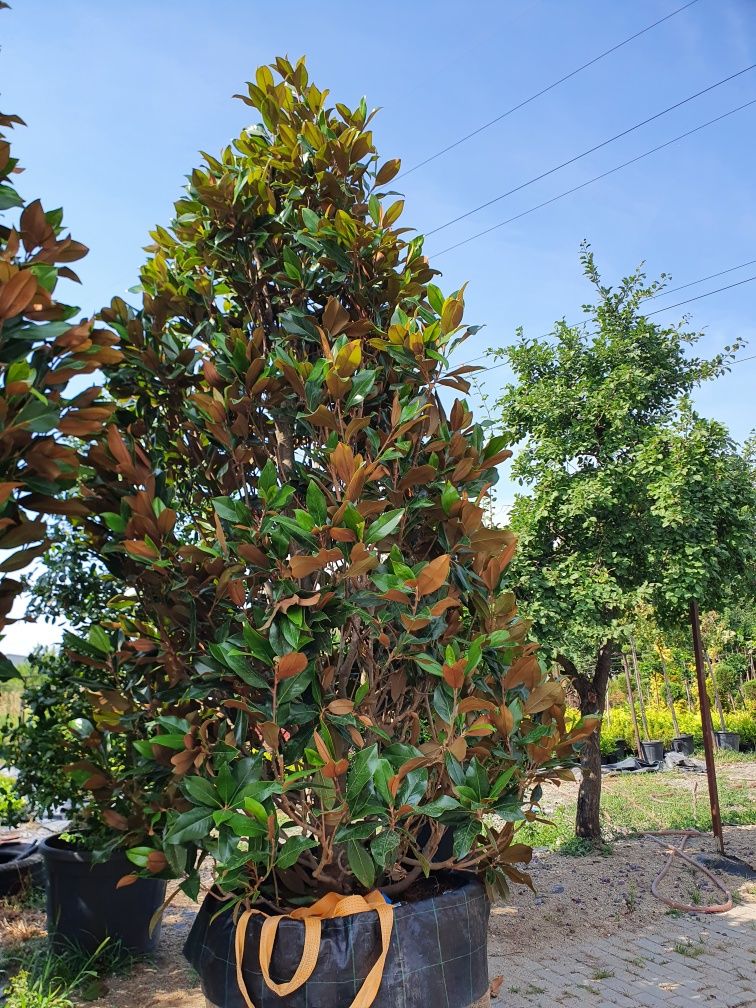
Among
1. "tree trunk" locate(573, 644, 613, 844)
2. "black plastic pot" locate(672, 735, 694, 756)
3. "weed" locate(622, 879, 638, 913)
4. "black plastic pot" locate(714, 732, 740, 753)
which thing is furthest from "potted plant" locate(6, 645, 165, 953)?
"black plastic pot" locate(714, 732, 740, 753)

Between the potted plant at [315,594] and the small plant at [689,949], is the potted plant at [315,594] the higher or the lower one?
the higher one

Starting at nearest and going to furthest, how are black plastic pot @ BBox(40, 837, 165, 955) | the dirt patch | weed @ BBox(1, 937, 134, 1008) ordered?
1. weed @ BBox(1, 937, 134, 1008)
2. black plastic pot @ BBox(40, 837, 165, 955)
3. the dirt patch

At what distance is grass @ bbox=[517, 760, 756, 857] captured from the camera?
21.7ft

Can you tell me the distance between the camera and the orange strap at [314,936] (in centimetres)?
173

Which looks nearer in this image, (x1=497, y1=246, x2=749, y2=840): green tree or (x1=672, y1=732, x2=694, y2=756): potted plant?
(x1=497, y1=246, x2=749, y2=840): green tree

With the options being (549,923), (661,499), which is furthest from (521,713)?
(661,499)

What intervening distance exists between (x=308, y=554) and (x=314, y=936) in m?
0.90

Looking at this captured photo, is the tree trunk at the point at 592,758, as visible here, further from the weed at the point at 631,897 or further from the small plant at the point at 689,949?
the small plant at the point at 689,949

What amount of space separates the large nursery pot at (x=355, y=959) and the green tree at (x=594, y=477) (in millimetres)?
3524

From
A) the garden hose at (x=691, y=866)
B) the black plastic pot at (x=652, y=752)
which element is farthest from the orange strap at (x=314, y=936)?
the black plastic pot at (x=652, y=752)

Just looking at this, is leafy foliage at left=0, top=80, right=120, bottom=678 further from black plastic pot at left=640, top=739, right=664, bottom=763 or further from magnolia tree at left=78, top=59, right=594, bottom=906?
black plastic pot at left=640, top=739, right=664, bottom=763

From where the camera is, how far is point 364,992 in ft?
5.68

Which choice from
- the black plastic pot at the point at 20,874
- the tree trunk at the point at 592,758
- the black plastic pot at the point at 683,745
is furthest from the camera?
the black plastic pot at the point at 683,745

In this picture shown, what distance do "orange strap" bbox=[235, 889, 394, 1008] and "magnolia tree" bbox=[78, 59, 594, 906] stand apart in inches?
4.2
